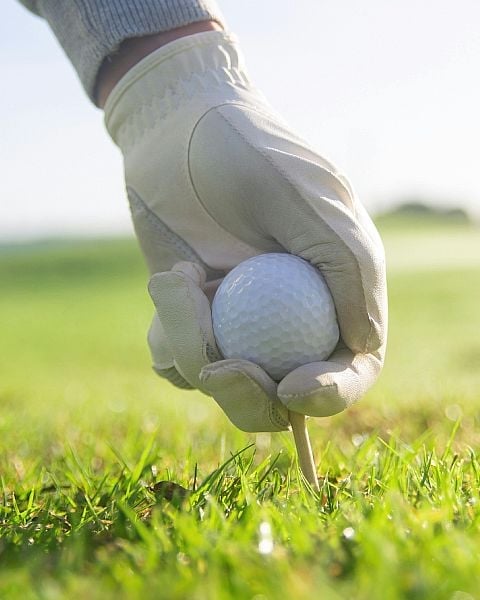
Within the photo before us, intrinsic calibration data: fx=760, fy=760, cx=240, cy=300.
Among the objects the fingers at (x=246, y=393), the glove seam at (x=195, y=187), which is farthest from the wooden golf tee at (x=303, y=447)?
the glove seam at (x=195, y=187)

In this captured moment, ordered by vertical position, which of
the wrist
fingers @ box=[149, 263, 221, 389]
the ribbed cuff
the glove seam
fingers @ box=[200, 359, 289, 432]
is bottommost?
fingers @ box=[200, 359, 289, 432]

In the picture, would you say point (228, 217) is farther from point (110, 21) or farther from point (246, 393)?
point (110, 21)

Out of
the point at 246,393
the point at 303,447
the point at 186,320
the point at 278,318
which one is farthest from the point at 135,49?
the point at 303,447

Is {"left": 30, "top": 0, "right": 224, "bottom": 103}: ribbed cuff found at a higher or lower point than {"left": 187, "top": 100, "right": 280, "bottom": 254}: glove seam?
higher

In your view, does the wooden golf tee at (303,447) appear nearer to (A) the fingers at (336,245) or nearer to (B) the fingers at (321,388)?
(B) the fingers at (321,388)

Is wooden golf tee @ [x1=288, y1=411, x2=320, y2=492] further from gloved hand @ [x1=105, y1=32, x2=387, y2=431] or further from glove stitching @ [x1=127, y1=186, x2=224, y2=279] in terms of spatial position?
glove stitching @ [x1=127, y1=186, x2=224, y2=279]

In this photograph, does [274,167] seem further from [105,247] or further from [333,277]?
[105,247]

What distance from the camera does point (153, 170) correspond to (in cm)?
267

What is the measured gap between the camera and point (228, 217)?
2.52m

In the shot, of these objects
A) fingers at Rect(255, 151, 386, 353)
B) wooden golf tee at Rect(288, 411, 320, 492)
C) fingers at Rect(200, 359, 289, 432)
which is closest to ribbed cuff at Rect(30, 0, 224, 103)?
fingers at Rect(255, 151, 386, 353)

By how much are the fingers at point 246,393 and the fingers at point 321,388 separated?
8 cm

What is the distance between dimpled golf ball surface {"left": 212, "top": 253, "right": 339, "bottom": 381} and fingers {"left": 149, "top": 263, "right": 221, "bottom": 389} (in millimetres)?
52

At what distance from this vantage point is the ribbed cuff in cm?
266

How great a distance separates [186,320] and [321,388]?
0.48 metres
